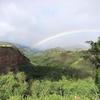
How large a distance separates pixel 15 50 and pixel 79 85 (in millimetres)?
59639

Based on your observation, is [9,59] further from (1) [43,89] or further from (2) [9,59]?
(1) [43,89]

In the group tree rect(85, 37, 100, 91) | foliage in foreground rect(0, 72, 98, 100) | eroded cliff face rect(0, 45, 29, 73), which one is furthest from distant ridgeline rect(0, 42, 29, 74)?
tree rect(85, 37, 100, 91)

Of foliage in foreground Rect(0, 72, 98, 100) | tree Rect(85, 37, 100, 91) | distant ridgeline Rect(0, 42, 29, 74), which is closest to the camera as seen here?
foliage in foreground Rect(0, 72, 98, 100)

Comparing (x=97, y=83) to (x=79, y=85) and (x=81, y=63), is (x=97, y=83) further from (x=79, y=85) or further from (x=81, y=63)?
(x=81, y=63)

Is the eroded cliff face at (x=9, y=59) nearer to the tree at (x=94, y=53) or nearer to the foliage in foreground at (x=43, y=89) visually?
the foliage in foreground at (x=43, y=89)

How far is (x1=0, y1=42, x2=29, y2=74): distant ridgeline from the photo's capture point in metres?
125

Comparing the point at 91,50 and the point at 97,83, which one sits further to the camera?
the point at 91,50

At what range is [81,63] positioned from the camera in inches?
6255

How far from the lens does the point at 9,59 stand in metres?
134

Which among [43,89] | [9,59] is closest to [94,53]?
[43,89]

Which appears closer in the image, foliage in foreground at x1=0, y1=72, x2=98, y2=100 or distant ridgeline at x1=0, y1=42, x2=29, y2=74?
foliage in foreground at x1=0, y1=72, x2=98, y2=100

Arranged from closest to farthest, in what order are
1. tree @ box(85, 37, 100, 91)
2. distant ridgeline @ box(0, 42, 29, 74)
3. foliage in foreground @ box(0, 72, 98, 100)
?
foliage in foreground @ box(0, 72, 98, 100) → tree @ box(85, 37, 100, 91) → distant ridgeline @ box(0, 42, 29, 74)

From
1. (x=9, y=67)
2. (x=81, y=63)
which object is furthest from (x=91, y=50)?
(x=81, y=63)

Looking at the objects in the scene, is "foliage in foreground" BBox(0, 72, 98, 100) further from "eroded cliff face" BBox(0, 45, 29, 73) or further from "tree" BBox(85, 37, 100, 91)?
"eroded cliff face" BBox(0, 45, 29, 73)
